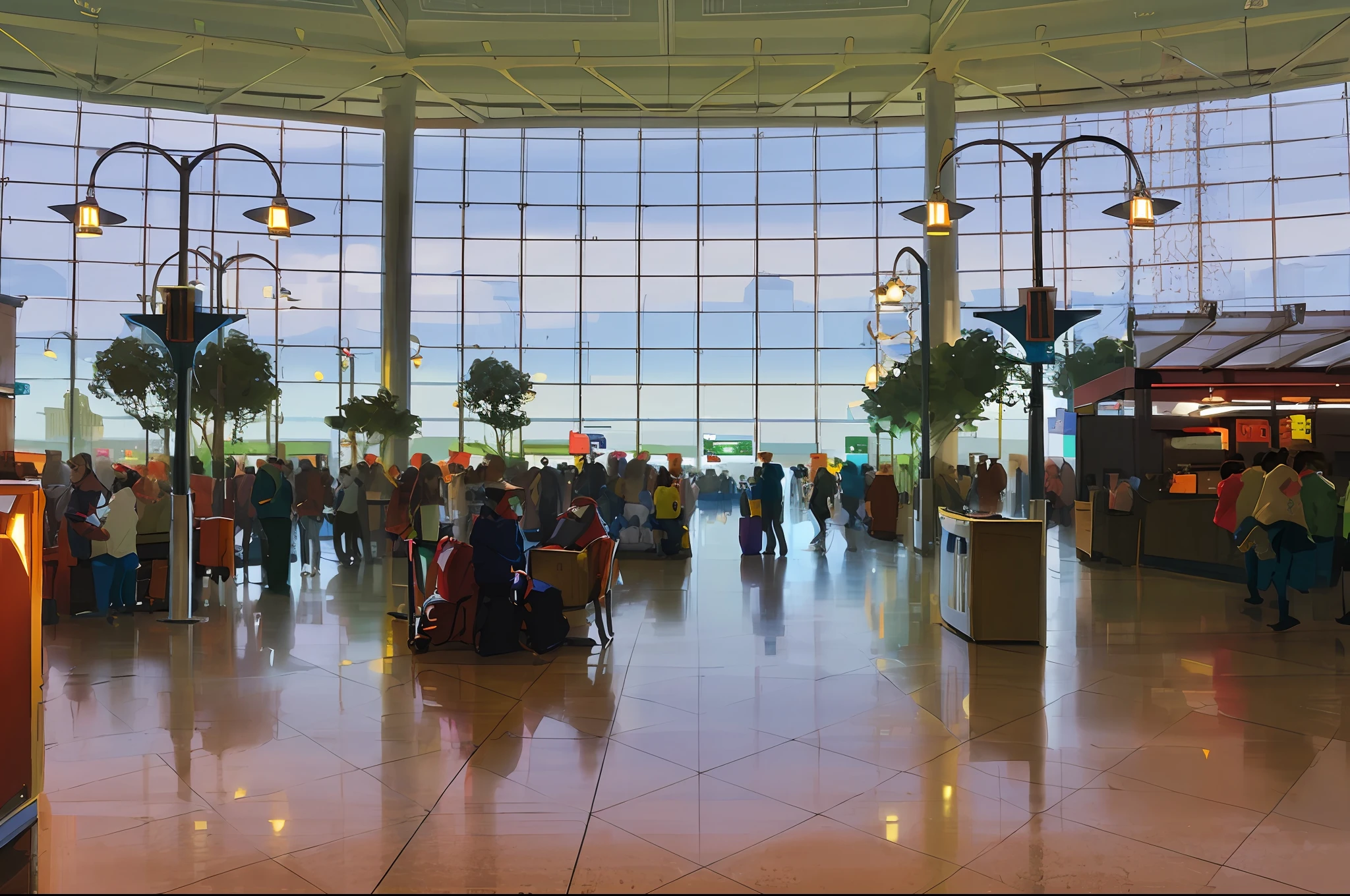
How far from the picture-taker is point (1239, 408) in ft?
48.8

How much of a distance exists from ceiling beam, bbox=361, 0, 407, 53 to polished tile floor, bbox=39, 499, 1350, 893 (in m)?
12.6

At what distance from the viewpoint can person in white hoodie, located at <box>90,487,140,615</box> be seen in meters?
8.91

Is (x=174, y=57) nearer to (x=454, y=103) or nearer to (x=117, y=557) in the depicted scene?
(x=454, y=103)

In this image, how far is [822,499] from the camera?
52.7 ft

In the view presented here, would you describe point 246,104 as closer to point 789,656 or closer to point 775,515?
point 775,515

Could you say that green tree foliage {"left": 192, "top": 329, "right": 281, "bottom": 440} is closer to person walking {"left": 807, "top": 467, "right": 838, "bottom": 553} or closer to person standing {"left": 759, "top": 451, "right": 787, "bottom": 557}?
person standing {"left": 759, "top": 451, "right": 787, "bottom": 557}

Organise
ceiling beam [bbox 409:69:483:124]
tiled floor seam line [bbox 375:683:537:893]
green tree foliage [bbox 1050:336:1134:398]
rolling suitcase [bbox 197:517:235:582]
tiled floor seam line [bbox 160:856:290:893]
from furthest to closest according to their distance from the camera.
Answer: ceiling beam [bbox 409:69:483:124]
green tree foliage [bbox 1050:336:1134:398]
rolling suitcase [bbox 197:517:235:582]
tiled floor seam line [bbox 375:683:537:893]
tiled floor seam line [bbox 160:856:290:893]

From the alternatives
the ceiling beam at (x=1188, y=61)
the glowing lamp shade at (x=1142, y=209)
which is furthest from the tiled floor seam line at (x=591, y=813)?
the ceiling beam at (x=1188, y=61)

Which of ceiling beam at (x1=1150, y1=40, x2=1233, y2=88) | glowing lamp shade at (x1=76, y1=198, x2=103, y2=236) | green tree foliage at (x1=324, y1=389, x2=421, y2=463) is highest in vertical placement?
ceiling beam at (x1=1150, y1=40, x2=1233, y2=88)

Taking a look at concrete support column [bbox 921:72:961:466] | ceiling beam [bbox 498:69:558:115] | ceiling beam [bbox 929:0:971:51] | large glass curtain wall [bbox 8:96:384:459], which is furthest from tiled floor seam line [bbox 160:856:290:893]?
A: concrete support column [bbox 921:72:961:466]

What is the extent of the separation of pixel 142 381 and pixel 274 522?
29.9 ft

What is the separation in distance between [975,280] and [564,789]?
23835mm

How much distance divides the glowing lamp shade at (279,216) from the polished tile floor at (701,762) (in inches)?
177

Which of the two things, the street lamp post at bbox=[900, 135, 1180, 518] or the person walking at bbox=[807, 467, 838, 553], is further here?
the person walking at bbox=[807, 467, 838, 553]
